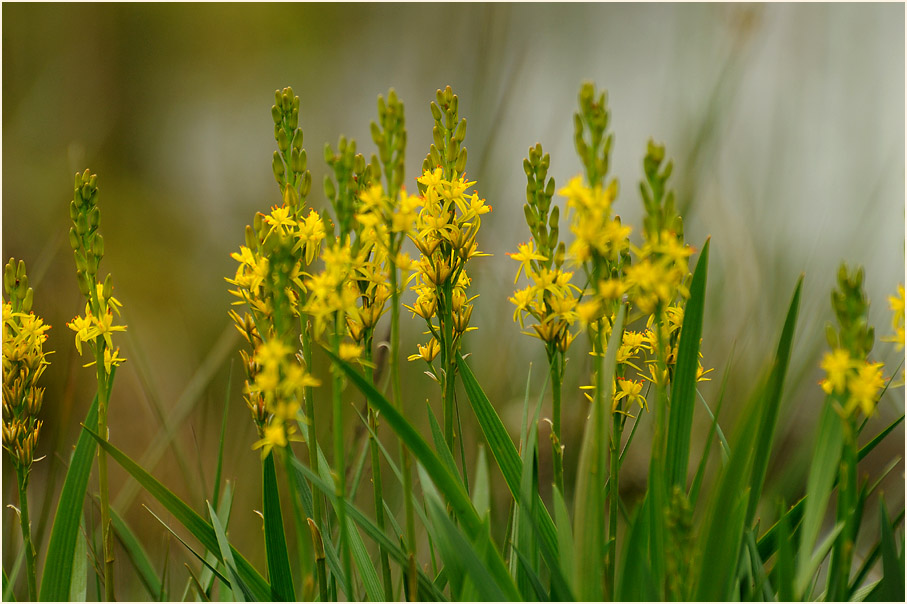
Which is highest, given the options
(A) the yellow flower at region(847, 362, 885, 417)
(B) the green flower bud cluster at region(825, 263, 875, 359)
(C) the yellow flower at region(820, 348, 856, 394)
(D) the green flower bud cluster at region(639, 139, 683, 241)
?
(D) the green flower bud cluster at region(639, 139, 683, 241)

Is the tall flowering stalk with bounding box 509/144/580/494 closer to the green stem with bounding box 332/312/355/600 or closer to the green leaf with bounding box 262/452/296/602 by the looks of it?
the green stem with bounding box 332/312/355/600

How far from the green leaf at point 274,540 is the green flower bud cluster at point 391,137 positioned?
32 centimetres

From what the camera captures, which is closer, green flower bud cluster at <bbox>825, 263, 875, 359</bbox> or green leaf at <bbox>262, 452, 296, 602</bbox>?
green flower bud cluster at <bbox>825, 263, 875, 359</bbox>

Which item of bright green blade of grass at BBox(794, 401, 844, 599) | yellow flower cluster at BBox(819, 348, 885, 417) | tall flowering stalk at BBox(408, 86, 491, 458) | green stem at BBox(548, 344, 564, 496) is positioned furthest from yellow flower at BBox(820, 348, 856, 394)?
tall flowering stalk at BBox(408, 86, 491, 458)

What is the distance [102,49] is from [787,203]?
7.61 feet

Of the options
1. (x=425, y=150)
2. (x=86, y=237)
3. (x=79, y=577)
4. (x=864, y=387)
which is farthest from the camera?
(x=425, y=150)

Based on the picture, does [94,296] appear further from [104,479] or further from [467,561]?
[467,561]

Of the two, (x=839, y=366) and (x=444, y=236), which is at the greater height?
(x=444, y=236)

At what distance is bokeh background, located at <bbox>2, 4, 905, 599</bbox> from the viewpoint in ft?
4.95

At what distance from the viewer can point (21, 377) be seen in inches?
30.1

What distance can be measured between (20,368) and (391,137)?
520 millimetres

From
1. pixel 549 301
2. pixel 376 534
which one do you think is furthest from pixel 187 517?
pixel 549 301

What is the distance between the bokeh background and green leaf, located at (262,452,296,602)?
0.29m

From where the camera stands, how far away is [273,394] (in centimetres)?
56
